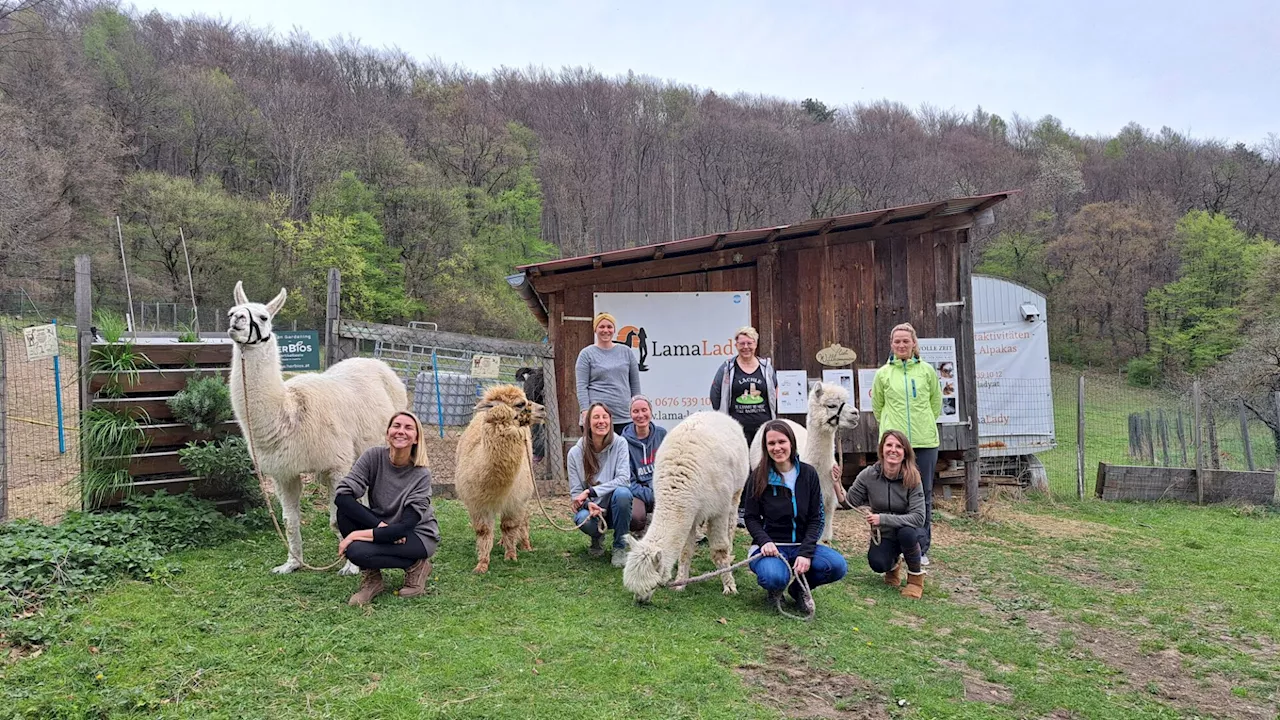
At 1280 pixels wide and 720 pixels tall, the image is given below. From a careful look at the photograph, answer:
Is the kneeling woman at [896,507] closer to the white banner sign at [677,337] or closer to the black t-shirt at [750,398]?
the black t-shirt at [750,398]

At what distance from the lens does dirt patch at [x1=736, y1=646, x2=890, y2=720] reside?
9.22ft

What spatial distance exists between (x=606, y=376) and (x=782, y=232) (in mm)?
3286

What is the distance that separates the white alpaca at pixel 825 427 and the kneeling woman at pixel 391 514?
247 cm

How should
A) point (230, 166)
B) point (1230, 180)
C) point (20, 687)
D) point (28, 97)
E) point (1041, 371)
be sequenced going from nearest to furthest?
point (20, 687) < point (1041, 371) < point (28, 97) < point (230, 166) < point (1230, 180)

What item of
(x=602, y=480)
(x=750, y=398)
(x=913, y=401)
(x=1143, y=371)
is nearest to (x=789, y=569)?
(x=602, y=480)

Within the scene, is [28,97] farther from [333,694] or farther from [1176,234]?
[1176,234]

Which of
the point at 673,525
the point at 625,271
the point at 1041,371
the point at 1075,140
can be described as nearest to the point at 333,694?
the point at 673,525

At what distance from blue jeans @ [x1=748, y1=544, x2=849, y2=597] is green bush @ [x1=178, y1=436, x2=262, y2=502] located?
3969 mm

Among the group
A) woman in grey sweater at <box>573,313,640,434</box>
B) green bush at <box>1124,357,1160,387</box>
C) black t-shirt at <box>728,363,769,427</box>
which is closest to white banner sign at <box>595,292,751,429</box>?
woman in grey sweater at <box>573,313,640,434</box>

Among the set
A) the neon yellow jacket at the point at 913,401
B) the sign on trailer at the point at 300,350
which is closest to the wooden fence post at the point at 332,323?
the sign on trailer at the point at 300,350

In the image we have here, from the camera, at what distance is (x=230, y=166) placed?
1442 inches

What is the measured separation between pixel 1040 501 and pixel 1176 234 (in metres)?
38.7

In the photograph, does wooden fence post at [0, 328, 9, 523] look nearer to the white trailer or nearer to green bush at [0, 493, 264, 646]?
green bush at [0, 493, 264, 646]

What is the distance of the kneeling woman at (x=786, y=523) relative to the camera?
153 inches
